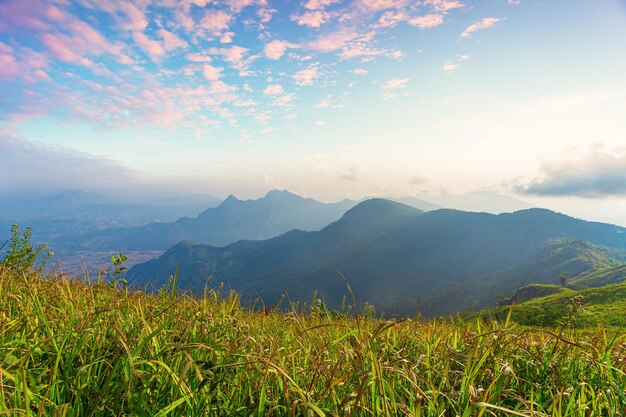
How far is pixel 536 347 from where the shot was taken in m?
4.44

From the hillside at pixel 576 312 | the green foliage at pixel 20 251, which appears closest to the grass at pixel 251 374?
the hillside at pixel 576 312

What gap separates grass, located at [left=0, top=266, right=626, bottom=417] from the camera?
2605 mm

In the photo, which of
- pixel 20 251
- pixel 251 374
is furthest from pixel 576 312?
pixel 20 251

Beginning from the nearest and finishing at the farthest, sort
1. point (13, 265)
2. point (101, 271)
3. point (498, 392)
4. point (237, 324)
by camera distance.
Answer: point (498, 392) → point (237, 324) → point (101, 271) → point (13, 265)

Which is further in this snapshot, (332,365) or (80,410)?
(332,365)

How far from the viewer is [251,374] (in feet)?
11.0

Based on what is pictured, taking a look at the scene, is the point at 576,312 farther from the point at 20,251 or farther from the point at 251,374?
the point at 20,251

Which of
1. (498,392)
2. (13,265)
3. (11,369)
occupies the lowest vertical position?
(13,265)

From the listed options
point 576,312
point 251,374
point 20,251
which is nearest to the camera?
point 251,374

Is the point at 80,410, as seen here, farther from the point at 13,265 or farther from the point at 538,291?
the point at 538,291

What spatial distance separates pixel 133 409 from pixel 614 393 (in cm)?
456

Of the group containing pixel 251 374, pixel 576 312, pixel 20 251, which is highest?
pixel 576 312

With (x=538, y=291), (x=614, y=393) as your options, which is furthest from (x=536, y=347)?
(x=538, y=291)

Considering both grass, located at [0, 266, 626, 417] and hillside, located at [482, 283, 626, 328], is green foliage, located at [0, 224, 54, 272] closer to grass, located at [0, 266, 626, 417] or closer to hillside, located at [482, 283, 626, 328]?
grass, located at [0, 266, 626, 417]
